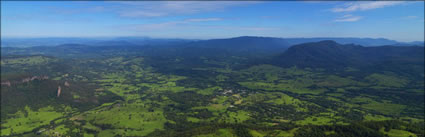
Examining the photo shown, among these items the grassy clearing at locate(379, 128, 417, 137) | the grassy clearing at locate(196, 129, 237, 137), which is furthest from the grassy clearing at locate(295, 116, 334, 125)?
the grassy clearing at locate(196, 129, 237, 137)

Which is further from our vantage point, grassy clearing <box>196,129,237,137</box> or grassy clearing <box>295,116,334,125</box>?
grassy clearing <box>295,116,334,125</box>

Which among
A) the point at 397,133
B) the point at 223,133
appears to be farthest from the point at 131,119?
the point at 397,133

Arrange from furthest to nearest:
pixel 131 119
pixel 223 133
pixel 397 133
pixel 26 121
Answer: pixel 131 119 < pixel 26 121 < pixel 223 133 < pixel 397 133

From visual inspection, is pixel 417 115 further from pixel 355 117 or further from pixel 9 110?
pixel 9 110

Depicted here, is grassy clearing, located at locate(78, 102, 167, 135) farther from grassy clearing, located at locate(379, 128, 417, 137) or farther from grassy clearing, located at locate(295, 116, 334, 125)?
grassy clearing, located at locate(379, 128, 417, 137)

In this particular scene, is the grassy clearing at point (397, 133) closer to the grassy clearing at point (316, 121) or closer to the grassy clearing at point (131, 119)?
the grassy clearing at point (316, 121)

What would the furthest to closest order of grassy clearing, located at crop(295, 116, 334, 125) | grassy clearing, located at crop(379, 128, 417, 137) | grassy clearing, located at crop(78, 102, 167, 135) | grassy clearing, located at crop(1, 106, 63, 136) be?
1. grassy clearing, located at crop(295, 116, 334, 125)
2. grassy clearing, located at crop(78, 102, 167, 135)
3. grassy clearing, located at crop(1, 106, 63, 136)
4. grassy clearing, located at crop(379, 128, 417, 137)

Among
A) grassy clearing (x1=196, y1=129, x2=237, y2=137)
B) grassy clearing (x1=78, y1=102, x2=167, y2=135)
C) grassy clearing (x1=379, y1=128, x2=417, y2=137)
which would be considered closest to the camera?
grassy clearing (x1=379, y1=128, x2=417, y2=137)

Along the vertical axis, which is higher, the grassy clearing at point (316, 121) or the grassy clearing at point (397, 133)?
the grassy clearing at point (397, 133)

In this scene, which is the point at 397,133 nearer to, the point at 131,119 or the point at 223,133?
the point at 223,133

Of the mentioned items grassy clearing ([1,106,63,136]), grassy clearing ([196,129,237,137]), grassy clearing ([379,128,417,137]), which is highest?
grassy clearing ([379,128,417,137])

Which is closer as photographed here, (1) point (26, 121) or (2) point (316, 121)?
(2) point (316, 121)

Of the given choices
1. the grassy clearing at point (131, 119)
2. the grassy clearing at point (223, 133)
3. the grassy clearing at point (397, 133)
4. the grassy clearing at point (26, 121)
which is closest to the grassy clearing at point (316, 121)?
the grassy clearing at point (397, 133)

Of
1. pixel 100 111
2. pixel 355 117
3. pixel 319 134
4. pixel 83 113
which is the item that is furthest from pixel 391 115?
pixel 83 113
